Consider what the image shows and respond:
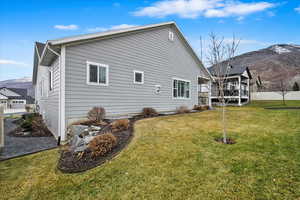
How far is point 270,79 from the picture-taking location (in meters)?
45.3

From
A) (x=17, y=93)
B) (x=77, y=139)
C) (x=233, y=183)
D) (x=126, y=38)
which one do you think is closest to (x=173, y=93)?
(x=126, y=38)

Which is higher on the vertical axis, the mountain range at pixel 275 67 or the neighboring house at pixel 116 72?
the mountain range at pixel 275 67

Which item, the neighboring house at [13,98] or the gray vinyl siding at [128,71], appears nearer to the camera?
the gray vinyl siding at [128,71]

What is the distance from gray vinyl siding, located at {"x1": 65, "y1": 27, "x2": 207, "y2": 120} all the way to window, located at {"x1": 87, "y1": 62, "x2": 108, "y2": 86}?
0.19 m

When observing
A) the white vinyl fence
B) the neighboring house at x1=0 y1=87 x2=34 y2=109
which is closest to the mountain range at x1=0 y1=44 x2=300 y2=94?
the white vinyl fence

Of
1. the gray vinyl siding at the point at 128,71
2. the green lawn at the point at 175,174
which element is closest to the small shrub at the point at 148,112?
the gray vinyl siding at the point at 128,71

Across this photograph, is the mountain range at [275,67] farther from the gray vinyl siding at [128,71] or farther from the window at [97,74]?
the window at [97,74]

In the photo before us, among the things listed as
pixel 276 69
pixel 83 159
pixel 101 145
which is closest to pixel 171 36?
pixel 101 145

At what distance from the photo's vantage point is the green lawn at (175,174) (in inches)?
110

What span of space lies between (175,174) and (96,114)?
4748 millimetres

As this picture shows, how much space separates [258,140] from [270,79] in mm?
52009

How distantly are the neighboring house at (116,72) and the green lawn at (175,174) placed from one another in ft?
9.28

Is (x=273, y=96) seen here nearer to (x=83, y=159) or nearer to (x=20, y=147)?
(x=83, y=159)

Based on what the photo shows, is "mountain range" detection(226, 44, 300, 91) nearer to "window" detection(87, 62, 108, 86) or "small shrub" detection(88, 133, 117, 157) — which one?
"window" detection(87, 62, 108, 86)
